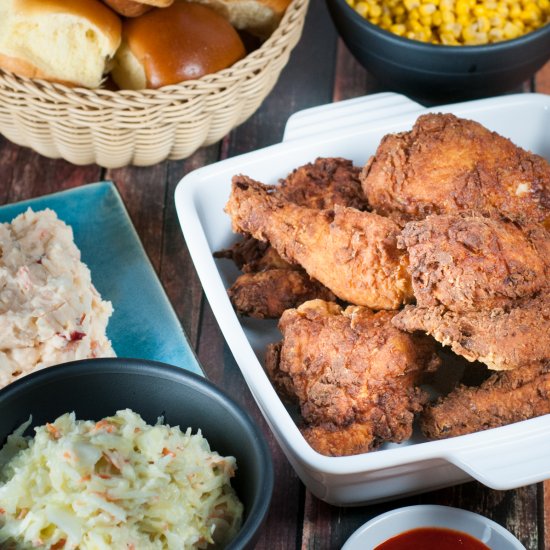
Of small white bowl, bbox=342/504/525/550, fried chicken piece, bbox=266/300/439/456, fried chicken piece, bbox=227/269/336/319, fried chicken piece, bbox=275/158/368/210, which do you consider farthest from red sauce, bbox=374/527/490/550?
fried chicken piece, bbox=275/158/368/210

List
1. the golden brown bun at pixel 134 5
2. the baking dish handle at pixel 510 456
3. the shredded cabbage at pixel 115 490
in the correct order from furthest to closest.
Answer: the golden brown bun at pixel 134 5
the baking dish handle at pixel 510 456
the shredded cabbage at pixel 115 490

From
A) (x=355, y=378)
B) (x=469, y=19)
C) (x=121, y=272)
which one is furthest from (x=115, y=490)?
(x=469, y=19)

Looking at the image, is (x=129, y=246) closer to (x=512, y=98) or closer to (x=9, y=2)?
(x=9, y=2)

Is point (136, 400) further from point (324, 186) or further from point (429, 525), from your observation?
point (324, 186)

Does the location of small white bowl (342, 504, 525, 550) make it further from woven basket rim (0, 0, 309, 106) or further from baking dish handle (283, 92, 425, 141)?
woven basket rim (0, 0, 309, 106)

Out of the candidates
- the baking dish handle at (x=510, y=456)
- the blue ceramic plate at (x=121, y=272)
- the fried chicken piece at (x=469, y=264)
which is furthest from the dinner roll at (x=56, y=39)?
the baking dish handle at (x=510, y=456)

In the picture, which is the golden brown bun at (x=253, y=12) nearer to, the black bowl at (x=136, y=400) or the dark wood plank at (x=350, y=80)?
the dark wood plank at (x=350, y=80)

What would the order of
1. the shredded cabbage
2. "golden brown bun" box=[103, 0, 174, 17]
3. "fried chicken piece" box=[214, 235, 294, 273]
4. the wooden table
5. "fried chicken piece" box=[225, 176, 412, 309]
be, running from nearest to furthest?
the shredded cabbage → "fried chicken piece" box=[225, 176, 412, 309] → the wooden table → "fried chicken piece" box=[214, 235, 294, 273] → "golden brown bun" box=[103, 0, 174, 17]
